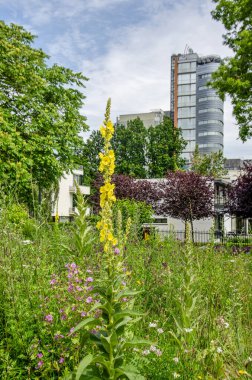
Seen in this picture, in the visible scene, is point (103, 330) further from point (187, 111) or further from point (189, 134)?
point (189, 134)

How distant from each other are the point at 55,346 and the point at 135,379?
1.11 meters

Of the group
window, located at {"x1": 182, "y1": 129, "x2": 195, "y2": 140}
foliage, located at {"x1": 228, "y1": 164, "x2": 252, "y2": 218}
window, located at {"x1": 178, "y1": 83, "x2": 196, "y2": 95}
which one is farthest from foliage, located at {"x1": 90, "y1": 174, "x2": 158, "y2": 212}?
window, located at {"x1": 182, "y1": 129, "x2": 195, "y2": 140}

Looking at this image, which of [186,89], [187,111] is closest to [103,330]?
[186,89]

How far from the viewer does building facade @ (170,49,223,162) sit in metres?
103

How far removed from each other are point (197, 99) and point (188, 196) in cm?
8115

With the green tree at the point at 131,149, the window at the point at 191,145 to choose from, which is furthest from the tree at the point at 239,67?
the window at the point at 191,145

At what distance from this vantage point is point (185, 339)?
11.9ft

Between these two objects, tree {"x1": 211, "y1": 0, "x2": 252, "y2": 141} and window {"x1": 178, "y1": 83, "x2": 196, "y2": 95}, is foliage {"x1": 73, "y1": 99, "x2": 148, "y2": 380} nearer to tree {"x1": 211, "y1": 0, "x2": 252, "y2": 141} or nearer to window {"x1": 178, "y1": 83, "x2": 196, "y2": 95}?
tree {"x1": 211, "y1": 0, "x2": 252, "y2": 141}

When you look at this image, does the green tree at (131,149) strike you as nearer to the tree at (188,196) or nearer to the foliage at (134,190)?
the foliage at (134,190)

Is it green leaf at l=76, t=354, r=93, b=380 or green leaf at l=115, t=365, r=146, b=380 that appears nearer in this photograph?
green leaf at l=76, t=354, r=93, b=380

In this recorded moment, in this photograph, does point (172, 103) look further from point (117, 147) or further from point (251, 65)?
point (251, 65)

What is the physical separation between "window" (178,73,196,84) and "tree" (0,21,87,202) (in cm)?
Result: 8606

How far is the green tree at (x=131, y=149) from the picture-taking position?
4988 centimetres

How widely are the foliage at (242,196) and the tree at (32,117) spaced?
8.50 m
